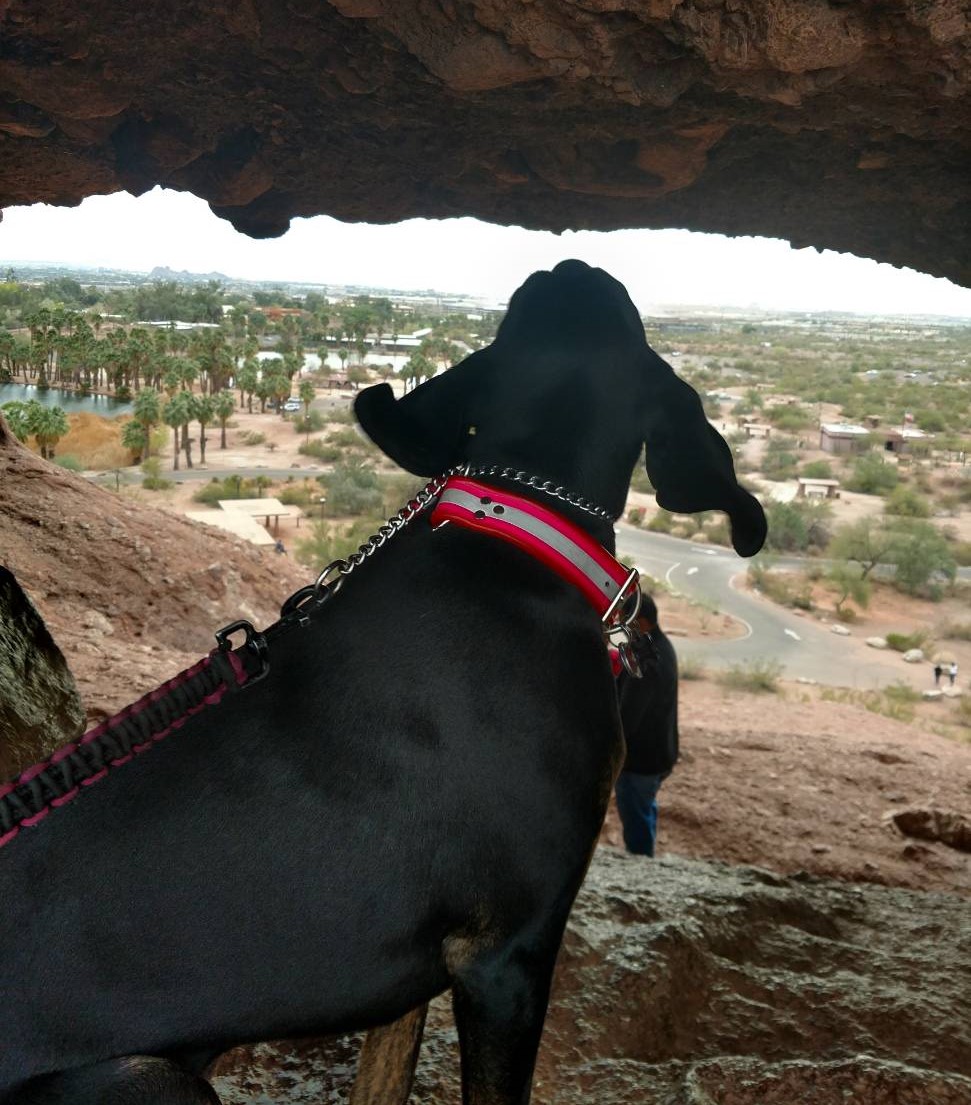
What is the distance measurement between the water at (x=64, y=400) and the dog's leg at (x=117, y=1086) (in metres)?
14.8

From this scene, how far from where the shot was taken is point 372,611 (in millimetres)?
1800

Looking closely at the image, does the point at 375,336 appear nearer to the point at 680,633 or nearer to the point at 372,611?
the point at 680,633

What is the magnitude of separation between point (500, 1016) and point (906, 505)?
34387 millimetres

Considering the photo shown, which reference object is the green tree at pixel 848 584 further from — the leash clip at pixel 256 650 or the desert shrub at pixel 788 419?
the leash clip at pixel 256 650

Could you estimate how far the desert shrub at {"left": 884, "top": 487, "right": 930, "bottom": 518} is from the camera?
107 ft

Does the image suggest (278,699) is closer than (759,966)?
Yes

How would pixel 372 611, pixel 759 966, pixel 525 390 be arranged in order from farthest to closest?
pixel 759 966, pixel 525 390, pixel 372 611

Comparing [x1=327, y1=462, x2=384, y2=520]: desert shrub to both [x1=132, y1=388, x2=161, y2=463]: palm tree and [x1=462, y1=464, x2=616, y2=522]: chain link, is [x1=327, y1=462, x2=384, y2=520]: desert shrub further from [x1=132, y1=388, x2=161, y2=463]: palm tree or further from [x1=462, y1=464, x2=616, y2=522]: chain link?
[x1=462, y1=464, x2=616, y2=522]: chain link

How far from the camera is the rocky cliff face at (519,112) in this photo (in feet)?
8.96

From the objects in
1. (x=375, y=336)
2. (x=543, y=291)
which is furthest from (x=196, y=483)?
(x=543, y=291)

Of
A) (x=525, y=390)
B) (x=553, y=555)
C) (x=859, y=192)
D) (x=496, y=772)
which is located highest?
(x=859, y=192)

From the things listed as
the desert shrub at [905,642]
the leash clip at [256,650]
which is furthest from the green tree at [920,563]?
the leash clip at [256,650]

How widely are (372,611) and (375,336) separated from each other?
28.6 metres

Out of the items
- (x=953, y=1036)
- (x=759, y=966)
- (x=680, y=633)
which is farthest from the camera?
(x=680, y=633)
